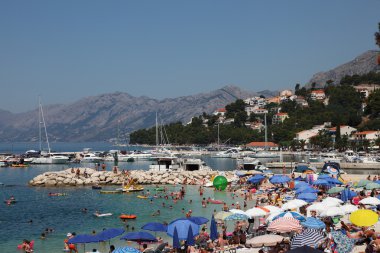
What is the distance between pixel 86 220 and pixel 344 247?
20355 millimetres

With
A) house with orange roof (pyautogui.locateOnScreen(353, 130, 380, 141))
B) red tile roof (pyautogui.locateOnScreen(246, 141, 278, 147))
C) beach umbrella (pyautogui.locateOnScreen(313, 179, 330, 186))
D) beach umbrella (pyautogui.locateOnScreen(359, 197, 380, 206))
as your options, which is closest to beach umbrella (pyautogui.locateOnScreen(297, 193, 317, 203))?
beach umbrella (pyautogui.locateOnScreen(359, 197, 380, 206))

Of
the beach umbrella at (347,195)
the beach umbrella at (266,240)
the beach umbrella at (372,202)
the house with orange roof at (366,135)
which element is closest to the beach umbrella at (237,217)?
the beach umbrella at (266,240)

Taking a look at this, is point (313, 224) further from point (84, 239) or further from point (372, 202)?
point (84, 239)

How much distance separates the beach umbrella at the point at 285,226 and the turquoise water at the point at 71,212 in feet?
27.9

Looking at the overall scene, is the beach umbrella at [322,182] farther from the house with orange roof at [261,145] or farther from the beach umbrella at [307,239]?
the house with orange roof at [261,145]

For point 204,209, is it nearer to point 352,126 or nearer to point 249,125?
point 352,126

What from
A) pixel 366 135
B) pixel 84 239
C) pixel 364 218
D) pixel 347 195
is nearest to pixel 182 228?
pixel 84 239

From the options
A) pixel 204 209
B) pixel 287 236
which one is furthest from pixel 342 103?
pixel 287 236

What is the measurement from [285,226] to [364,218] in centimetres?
346

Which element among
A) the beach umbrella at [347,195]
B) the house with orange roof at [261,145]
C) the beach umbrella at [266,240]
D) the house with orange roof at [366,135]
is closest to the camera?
the beach umbrella at [266,240]

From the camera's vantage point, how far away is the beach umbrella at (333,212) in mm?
25061

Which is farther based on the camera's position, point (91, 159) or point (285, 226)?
point (91, 159)

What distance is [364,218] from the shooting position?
21094 mm

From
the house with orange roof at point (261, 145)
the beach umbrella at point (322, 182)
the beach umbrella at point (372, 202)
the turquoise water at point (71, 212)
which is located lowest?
the turquoise water at point (71, 212)
